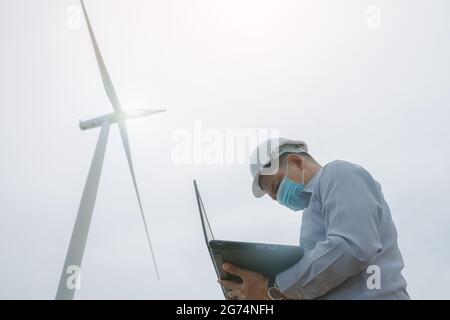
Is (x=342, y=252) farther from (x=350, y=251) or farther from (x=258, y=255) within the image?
(x=258, y=255)

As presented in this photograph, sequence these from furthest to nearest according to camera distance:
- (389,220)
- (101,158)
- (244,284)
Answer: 1. (101,158)
2. (389,220)
3. (244,284)

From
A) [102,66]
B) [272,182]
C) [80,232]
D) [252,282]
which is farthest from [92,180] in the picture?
[252,282]

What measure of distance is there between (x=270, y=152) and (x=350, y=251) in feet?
6.75

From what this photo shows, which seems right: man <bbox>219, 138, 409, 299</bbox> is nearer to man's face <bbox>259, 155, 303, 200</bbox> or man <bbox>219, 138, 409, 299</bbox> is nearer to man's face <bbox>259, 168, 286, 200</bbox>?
man's face <bbox>259, 155, 303, 200</bbox>

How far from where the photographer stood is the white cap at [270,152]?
4.79 m

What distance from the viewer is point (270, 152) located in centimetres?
484

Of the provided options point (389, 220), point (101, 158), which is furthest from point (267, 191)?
point (101, 158)

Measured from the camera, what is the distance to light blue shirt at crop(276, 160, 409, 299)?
300 centimetres

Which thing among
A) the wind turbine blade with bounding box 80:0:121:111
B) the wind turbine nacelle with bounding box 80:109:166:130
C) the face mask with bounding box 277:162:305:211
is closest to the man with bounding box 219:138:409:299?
the face mask with bounding box 277:162:305:211

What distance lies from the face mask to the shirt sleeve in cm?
108

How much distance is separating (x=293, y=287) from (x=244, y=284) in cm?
43
